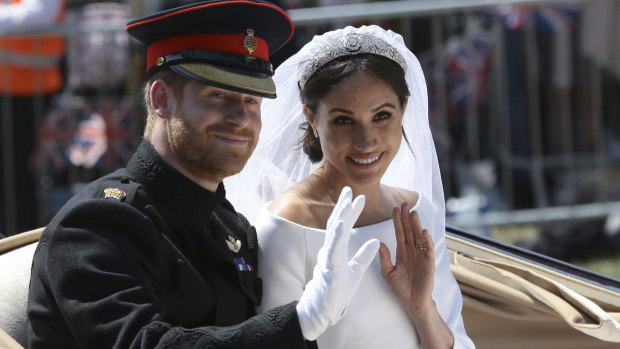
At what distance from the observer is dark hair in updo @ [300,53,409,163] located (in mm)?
2629

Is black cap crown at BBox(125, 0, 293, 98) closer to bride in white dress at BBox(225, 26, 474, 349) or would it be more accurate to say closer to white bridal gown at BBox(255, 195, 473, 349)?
bride in white dress at BBox(225, 26, 474, 349)

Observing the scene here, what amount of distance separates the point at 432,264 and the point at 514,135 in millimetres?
3688

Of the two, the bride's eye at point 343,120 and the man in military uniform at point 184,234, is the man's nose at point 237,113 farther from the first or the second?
the bride's eye at point 343,120

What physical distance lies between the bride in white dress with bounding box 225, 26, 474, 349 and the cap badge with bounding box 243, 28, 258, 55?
0.25m

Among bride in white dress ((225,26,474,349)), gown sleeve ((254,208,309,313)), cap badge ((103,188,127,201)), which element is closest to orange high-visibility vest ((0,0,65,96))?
bride in white dress ((225,26,474,349))

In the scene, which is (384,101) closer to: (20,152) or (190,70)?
(190,70)

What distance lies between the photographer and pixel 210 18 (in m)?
2.40

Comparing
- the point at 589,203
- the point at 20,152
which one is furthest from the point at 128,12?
the point at 589,203

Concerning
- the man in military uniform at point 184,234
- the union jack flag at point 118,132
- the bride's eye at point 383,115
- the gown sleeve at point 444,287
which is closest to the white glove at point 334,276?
the man in military uniform at point 184,234

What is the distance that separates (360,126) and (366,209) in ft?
0.81

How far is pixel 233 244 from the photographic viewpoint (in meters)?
2.51

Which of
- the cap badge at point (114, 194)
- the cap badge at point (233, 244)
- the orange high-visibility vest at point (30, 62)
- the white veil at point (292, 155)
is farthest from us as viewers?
the orange high-visibility vest at point (30, 62)

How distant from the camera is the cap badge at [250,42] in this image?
2453 mm

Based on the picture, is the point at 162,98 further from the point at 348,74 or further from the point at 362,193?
the point at 362,193
